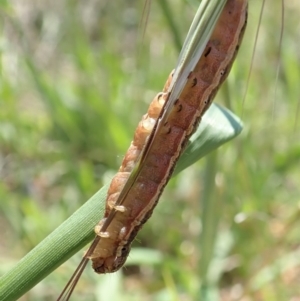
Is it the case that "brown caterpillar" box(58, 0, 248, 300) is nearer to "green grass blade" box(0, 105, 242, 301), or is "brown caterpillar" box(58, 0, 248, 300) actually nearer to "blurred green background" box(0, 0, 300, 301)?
"green grass blade" box(0, 105, 242, 301)

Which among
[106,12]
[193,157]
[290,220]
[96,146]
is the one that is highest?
[106,12]

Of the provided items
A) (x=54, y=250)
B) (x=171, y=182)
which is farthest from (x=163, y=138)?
(x=171, y=182)

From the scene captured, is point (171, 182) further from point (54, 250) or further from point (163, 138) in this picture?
point (54, 250)

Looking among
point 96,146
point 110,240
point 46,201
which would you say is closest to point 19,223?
point 46,201

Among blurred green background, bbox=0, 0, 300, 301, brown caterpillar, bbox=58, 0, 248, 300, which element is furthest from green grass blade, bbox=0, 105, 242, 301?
blurred green background, bbox=0, 0, 300, 301

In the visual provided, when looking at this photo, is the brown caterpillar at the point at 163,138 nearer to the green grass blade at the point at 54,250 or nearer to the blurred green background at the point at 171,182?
the green grass blade at the point at 54,250

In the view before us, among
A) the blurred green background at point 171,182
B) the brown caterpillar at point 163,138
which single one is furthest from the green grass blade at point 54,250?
the blurred green background at point 171,182

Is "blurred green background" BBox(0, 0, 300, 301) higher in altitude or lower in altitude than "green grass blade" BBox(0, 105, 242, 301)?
higher

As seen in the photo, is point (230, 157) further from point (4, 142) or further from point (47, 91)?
point (4, 142)
